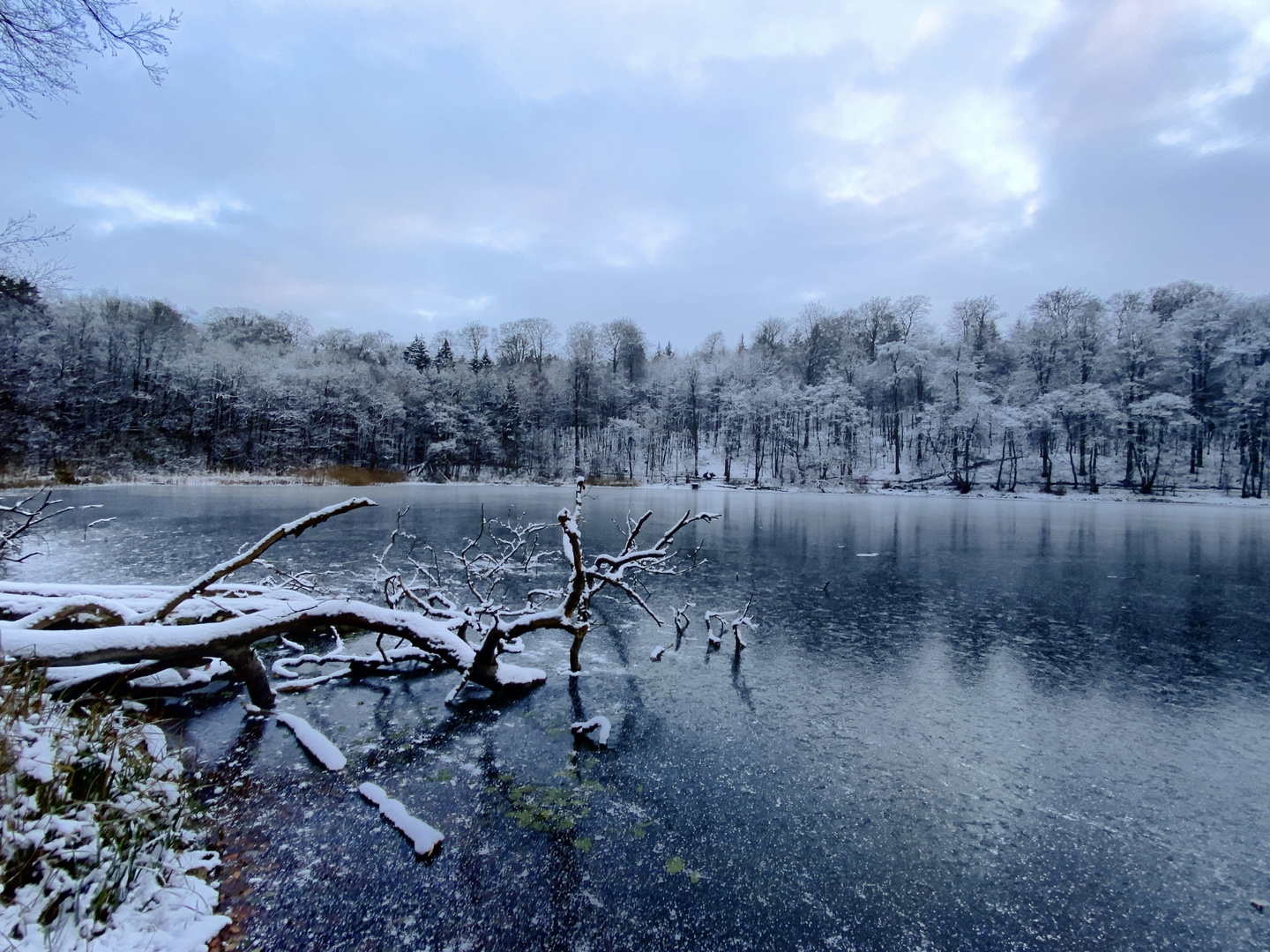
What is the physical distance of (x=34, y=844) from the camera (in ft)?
8.63

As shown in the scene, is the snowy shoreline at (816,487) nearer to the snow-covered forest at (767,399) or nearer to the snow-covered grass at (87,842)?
the snow-covered forest at (767,399)

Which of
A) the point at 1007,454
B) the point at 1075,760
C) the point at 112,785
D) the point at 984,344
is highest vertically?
the point at 984,344

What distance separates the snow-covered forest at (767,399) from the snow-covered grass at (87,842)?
36.5 m

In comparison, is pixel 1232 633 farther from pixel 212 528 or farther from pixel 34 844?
pixel 212 528

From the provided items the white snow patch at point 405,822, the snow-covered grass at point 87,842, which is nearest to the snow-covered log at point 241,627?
the snow-covered grass at point 87,842

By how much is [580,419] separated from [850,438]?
27.0 m

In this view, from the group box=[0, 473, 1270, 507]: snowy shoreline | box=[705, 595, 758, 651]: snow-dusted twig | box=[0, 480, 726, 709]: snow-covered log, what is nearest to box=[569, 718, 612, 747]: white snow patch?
box=[0, 480, 726, 709]: snow-covered log

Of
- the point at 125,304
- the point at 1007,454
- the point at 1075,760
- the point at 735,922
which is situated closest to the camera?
the point at 735,922

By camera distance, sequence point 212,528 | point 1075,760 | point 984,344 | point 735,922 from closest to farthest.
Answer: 1. point 735,922
2. point 1075,760
3. point 212,528
4. point 984,344

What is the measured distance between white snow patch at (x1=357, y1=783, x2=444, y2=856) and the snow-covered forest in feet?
121

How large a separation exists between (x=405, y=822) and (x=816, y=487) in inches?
1949

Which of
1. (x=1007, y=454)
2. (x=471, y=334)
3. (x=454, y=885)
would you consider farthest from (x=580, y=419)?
(x=454, y=885)

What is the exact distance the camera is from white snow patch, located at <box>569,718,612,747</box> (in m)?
5.60

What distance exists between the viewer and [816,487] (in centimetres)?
5022
